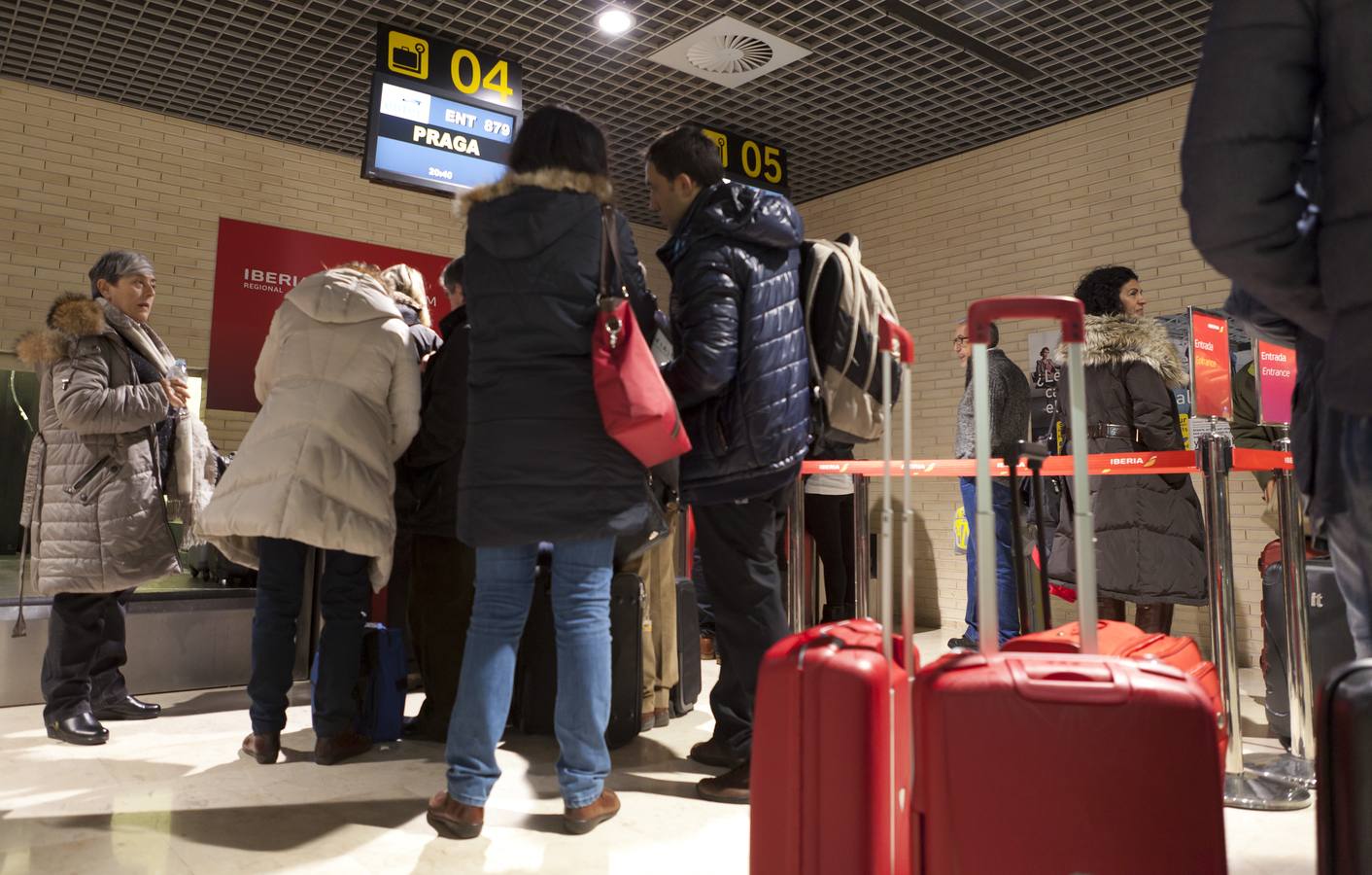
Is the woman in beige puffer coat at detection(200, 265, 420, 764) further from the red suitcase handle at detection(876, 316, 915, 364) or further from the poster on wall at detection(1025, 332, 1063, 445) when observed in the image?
the poster on wall at detection(1025, 332, 1063, 445)

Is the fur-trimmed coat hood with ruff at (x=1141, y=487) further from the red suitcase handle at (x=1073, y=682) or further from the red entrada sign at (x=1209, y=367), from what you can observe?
the red suitcase handle at (x=1073, y=682)

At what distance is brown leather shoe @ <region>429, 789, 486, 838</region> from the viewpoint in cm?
224

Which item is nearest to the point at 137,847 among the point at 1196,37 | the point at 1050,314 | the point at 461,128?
the point at 1050,314

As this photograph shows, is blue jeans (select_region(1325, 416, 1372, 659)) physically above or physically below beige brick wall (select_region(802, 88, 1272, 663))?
below

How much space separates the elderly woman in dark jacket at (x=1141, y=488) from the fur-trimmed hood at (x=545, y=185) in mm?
2498

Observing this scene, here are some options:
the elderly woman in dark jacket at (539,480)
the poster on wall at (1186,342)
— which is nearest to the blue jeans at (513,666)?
the elderly woman in dark jacket at (539,480)

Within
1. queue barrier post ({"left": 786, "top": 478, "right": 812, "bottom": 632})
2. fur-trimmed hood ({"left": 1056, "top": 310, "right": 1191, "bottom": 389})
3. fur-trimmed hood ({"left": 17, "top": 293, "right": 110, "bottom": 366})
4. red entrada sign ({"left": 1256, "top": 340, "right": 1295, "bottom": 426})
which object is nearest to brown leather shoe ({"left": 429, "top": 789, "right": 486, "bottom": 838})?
queue barrier post ({"left": 786, "top": 478, "right": 812, "bottom": 632})

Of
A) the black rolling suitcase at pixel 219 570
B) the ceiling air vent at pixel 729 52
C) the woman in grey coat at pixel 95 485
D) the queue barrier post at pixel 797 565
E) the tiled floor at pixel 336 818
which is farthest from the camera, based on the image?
the ceiling air vent at pixel 729 52

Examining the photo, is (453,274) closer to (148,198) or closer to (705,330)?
(705,330)

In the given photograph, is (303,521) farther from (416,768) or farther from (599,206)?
(599,206)

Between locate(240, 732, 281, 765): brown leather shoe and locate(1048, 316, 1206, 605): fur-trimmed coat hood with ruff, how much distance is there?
3.18 m

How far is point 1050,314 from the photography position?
1484 millimetres

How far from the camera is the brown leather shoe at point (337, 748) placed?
9.62ft

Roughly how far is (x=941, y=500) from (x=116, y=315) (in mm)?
5737
